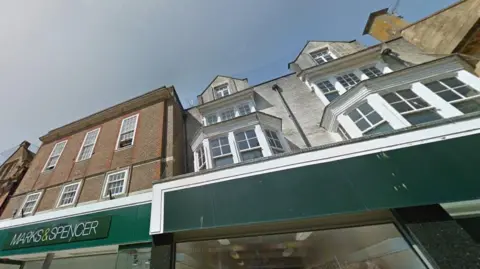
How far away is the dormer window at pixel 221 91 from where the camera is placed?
1293 cm

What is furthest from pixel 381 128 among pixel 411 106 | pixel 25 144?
pixel 25 144

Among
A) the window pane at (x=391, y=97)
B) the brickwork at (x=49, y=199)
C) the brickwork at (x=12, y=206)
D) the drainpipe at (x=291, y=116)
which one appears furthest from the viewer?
the brickwork at (x=12, y=206)

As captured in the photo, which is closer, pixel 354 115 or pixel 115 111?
pixel 354 115

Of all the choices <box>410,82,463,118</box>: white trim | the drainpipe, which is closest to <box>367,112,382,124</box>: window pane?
<box>410,82,463,118</box>: white trim

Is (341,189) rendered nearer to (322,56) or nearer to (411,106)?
(411,106)

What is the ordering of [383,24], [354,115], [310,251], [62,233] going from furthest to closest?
[383,24], [354,115], [62,233], [310,251]

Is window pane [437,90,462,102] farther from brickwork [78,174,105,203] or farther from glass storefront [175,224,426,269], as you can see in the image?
brickwork [78,174,105,203]

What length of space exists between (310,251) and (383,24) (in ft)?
55.4

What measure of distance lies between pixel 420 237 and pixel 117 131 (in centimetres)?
1283

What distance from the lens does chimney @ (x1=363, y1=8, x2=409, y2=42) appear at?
1355 centimetres

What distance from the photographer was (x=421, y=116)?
6082mm

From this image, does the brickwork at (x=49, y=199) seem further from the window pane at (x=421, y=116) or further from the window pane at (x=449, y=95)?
the window pane at (x=449, y=95)

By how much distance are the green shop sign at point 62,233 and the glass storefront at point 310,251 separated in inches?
129

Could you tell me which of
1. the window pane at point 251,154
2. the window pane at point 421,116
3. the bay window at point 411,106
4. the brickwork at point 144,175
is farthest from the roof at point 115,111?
the window pane at point 421,116
